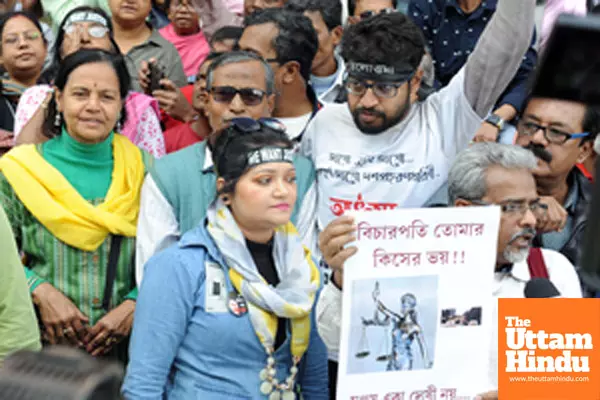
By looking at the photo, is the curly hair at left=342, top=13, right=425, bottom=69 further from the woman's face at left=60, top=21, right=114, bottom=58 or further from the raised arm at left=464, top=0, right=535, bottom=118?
the woman's face at left=60, top=21, right=114, bottom=58

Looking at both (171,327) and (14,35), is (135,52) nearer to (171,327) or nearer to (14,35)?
(14,35)

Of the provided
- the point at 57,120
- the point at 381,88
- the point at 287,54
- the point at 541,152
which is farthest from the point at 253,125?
the point at 541,152

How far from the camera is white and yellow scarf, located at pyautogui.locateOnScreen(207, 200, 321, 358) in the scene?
3.12 metres

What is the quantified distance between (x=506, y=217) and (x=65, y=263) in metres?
1.76

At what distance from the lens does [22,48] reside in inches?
223

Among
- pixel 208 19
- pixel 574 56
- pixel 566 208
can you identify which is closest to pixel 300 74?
pixel 566 208

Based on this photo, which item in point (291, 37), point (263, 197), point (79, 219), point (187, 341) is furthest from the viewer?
point (291, 37)

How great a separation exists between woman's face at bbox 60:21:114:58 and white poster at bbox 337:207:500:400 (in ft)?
9.55

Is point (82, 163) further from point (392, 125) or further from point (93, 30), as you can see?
point (93, 30)

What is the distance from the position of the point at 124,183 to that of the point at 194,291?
41.4 inches

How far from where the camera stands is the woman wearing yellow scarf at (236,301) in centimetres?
307

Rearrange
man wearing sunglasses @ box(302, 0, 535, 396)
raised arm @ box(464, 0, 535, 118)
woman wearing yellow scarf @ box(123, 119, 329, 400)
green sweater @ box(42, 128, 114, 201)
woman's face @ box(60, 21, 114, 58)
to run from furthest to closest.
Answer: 1. woman's face @ box(60, 21, 114, 58)
2. green sweater @ box(42, 128, 114, 201)
3. man wearing sunglasses @ box(302, 0, 535, 396)
4. raised arm @ box(464, 0, 535, 118)
5. woman wearing yellow scarf @ box(123, 119, 329, 400)

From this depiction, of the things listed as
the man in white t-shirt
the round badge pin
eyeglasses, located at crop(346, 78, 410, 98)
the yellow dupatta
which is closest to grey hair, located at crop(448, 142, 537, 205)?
the man in white t-shirt

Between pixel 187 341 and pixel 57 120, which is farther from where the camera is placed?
pixel 57 120
